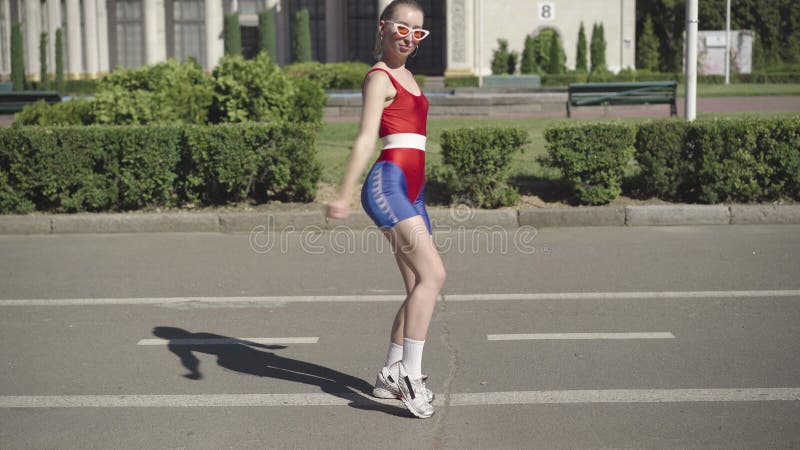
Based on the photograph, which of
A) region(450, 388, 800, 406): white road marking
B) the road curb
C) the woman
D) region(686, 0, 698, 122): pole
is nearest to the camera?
the woman

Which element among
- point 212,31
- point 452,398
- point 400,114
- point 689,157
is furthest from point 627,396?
point 212,31

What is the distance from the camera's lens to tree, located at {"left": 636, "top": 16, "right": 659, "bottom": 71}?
158 ft

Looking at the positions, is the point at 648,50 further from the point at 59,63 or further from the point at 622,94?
the point at 622,94

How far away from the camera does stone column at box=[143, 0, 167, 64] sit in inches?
1796

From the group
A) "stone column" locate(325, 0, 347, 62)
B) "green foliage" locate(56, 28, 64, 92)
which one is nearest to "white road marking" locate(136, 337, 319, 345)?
"green foliage" locate(56, 28, 64, 92)

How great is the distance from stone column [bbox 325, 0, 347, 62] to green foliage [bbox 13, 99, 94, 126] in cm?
3209

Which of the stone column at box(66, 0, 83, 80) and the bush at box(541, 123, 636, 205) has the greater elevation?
Answer: the stone column at box(66, 0, 83, 80)

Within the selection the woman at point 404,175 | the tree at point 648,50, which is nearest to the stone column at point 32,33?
the tree at point 648,50

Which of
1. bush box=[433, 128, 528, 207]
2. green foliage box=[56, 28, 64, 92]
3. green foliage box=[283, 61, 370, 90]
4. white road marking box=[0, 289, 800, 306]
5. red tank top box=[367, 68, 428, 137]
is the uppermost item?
green foliage box=[56, 28, 64, 92]

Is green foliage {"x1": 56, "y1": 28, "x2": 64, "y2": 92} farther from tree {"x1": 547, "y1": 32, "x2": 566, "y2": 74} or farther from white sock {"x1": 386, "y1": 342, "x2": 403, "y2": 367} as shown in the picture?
white sock {"x1": 386, "y1": 342, "x2": 403, "y2": 367}

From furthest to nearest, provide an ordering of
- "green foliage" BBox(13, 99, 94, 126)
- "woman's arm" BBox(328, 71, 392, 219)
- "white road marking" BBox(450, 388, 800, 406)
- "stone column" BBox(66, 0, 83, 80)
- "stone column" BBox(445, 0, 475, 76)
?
1. "stone column" BBox(66, 0, 83, 80)
2. "stone column" BBox(445, 0, 475, 76)
3. "green foliage" BBox(13, 99, 94, 126)
4. "white road marking" BBox(450, 388, 800, 406)
5. "woman's arm" BBox(328, 71, 392, 219)

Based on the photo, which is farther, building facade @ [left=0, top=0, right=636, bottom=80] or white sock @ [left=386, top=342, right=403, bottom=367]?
building facade @ [left=0, top=0, right=636, bottom=80]

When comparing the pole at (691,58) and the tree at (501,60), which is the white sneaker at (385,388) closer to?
the pole at (691,58)

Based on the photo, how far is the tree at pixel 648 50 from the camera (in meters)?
48.2
